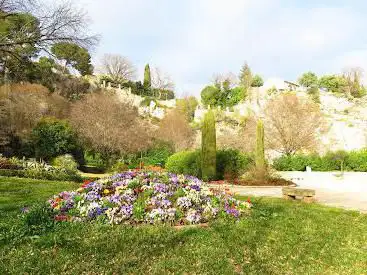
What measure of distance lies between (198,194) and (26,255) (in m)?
3.43

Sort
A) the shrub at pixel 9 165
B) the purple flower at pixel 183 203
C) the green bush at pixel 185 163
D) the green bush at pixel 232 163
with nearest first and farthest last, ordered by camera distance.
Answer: the purple flower at pixel 183 203, the shrub at pixel 9 165, the green bush at pixel 232 163, the green bush at pixel 185 163

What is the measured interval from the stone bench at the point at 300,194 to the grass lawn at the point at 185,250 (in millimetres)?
5124

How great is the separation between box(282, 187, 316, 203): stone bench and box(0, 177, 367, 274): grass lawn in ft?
16.8

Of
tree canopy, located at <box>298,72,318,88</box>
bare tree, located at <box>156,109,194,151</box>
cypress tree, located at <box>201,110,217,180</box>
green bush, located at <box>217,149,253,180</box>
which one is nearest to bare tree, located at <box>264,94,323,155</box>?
bare tree, located at <box>156,109,194,151</box>

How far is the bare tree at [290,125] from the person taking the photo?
36250mm

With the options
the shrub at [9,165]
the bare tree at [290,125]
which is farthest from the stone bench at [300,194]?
the bare tree at [290,125]

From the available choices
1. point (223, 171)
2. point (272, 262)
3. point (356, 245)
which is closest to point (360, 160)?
point (223, 171)

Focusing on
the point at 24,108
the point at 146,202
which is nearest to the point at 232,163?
the point at 146,202

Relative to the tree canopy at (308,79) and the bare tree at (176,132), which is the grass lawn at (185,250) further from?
the tree canopy at (308,79)

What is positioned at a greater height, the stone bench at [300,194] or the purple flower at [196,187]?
the purple flower at [196,187]

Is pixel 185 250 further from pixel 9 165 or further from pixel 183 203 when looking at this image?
pixel 9 165

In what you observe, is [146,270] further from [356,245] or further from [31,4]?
[31,4]

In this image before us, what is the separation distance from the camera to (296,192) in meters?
12.5

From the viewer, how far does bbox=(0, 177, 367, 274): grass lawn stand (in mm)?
4500
